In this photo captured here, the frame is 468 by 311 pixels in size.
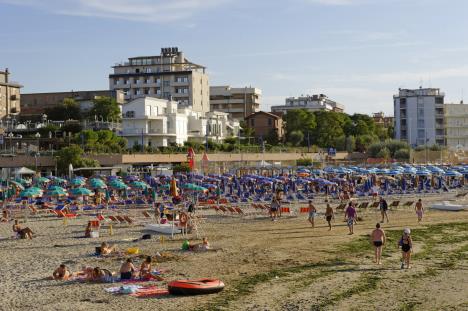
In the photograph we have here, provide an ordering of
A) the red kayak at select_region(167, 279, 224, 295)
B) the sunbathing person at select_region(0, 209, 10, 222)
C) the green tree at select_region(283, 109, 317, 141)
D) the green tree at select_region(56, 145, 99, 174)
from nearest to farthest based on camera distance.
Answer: the red kayak at select_region(167, 279, 224, 295), the sunbathing person at select_region(0, 209, 10, 222), the green tree at select_region(56, 145, 99, 174), the green tree at select_region(283, 109, 317, 141)

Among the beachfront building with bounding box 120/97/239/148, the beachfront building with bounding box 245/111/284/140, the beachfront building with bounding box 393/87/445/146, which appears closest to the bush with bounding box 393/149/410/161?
the beachfront building with bounding box 393/87/445/146

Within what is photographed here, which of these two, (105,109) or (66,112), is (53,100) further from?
(105,109)

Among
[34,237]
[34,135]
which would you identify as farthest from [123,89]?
[34,237]

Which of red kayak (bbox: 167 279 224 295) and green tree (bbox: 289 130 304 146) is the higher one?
green tree (bbox: 289 130 304 146)

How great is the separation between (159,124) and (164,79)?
69.8ft

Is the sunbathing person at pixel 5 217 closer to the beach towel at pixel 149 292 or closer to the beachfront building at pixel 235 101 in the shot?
the beach towel at pixel 149 292

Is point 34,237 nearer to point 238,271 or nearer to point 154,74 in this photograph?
point 238,271

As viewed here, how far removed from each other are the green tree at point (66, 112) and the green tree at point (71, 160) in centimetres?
2433

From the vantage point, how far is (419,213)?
103ft

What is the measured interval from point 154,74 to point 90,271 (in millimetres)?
80212

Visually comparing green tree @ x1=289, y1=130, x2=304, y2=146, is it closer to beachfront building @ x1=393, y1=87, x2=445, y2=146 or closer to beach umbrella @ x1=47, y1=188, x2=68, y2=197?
beachfront building @ x1=393, y1=87, x2=445, y2=146

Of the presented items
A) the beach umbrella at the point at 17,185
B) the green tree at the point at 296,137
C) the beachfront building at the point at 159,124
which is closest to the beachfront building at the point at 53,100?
the beachfront building at the point at 159,124

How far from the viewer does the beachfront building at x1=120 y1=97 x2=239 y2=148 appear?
76188 mm

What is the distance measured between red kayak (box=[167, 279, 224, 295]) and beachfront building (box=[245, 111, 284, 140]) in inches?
3283
